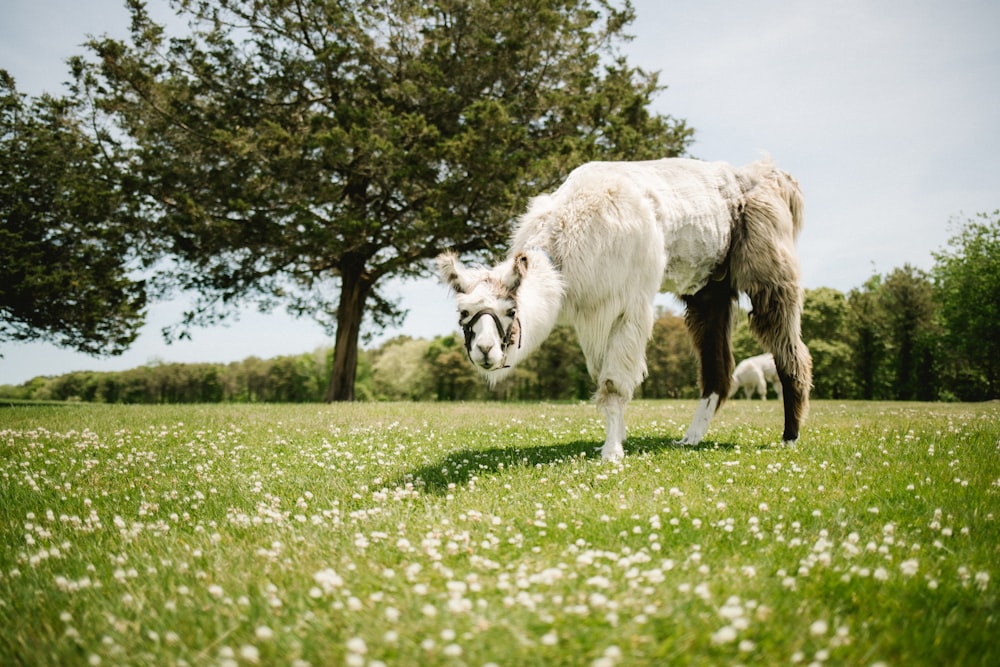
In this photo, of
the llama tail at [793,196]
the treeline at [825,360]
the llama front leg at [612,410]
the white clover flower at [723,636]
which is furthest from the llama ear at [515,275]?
the treeline at [825,360]

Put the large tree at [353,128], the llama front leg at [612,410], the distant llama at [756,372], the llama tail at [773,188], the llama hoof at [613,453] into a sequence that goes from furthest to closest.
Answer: the distant llama at [756,372]
the large tree at [353,128]
the llama tail at [773,188]
the llama front leg at [612,410]
the llama hoof at [613,453]

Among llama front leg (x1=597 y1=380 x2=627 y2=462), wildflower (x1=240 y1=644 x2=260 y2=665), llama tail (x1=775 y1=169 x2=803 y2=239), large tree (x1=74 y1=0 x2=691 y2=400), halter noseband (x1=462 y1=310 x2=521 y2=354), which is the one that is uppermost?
large tree (x1=74 y1=0 x2=691 y2=400)

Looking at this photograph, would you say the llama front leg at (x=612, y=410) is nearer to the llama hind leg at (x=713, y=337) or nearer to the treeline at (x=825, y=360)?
the llama hind leg at (x=713, y=337)

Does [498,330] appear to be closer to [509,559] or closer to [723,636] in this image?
[509,559]

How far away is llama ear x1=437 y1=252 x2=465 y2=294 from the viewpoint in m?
5.71

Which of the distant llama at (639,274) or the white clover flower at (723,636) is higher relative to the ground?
the distant llama at (639,274)

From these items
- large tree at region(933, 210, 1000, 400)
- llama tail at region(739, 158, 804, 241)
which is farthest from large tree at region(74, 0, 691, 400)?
large tree at region(933, 210, 1000, 400)

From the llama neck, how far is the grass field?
4.44ft

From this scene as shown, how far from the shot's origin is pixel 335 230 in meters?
19.3

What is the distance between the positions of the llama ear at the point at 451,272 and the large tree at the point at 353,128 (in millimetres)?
13819

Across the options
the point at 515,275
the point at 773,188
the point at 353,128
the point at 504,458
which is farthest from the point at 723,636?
the point at 353,128

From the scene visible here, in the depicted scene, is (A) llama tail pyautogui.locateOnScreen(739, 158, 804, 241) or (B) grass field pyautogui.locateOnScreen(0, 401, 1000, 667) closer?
(B) grass field pyautogui.locateOnScreen(0, 401, 1000, 667)

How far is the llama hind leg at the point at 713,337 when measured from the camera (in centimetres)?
843

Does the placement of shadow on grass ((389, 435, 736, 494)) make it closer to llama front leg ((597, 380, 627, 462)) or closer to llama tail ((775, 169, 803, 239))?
llama front leg ((597, 380, 627, 462))
